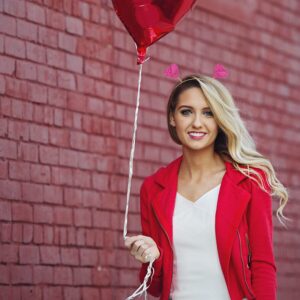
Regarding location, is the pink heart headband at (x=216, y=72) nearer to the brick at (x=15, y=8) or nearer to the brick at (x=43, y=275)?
the brick at (x=15, y=8)

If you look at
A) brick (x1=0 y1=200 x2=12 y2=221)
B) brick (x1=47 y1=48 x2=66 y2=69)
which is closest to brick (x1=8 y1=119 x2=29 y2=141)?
brick (x1=0 y1=200 x2=12 y2=221)

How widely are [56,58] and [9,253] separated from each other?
1.31 m

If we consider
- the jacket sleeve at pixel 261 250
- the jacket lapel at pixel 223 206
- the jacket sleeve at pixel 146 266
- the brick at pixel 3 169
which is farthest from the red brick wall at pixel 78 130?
the jacket sleeve at pixel 261 250

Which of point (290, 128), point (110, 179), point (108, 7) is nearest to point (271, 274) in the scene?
point (110, 179)

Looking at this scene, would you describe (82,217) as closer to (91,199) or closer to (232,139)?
(91,199)

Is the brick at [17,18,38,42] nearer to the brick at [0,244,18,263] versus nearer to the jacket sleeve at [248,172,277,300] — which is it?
the brick at [0,244,18,263]

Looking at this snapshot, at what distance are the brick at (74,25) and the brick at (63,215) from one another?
45.3 inches

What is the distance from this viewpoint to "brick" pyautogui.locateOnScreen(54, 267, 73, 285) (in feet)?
25.3

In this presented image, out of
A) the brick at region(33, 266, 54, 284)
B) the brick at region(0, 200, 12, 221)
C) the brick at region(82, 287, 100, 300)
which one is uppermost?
the brick at region(0, 200, 12, 221)

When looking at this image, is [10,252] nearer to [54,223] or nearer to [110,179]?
[54,223]

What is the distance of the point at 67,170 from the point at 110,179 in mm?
542

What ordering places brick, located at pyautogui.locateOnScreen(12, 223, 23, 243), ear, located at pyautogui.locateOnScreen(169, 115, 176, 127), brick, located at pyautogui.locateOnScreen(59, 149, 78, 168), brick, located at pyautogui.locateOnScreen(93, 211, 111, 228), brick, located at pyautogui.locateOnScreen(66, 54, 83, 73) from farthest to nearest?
brick, located at pyautogui.locateOnScreen(93, 211, 111, 228), brick, located at pyautogui.locateOnScreen(66, 54, 83, 73), brick, located at pyautogui.locateOnScreen(59, 149, 78, 168), brick, located at pyautogui.locateOnScreen(12, 223, 23, 243), ear, located at pyautogui.locateOnScreen(169, 115, 176, 127)

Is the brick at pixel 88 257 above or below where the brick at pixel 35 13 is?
below

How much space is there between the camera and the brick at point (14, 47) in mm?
7367
